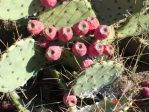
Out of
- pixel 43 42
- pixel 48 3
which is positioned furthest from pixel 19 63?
pixel 48 3

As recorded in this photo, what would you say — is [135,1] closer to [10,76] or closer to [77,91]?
[77,91]

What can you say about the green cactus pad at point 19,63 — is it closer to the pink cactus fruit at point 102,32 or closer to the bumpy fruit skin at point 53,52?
the bumpy fruit skin at point 53,52

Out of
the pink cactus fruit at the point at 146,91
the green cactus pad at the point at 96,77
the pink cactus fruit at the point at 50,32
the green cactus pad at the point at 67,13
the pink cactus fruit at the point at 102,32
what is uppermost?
the green cactus pad at the point at 67,13

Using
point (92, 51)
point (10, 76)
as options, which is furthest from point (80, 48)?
point (10, 76)

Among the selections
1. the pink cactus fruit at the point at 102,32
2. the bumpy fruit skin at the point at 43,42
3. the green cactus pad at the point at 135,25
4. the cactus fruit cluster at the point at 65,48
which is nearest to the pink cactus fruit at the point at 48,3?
the cactus fruit cluster at the point at 65,48

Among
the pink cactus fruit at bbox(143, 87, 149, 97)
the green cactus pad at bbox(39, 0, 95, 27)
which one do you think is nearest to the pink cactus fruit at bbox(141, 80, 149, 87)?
the pink cactus fruit at bbox(143, 87, 149, 97)

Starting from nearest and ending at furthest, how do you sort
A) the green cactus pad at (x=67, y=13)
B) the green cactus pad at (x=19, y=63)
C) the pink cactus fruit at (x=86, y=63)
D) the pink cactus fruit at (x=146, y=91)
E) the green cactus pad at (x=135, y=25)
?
the green cactus pad at (x=19, y=63) < the green cactus pad at (x=67, y=13) < the pink cactus fruit at (x=86, y=63) < the green cactus pad at (x=135, y=25) < the pink cactus fruit at (x=146, y=91)

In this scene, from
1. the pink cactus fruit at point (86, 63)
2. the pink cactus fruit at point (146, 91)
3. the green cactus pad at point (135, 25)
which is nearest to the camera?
the pink cactus fruit at point (86, 63)
